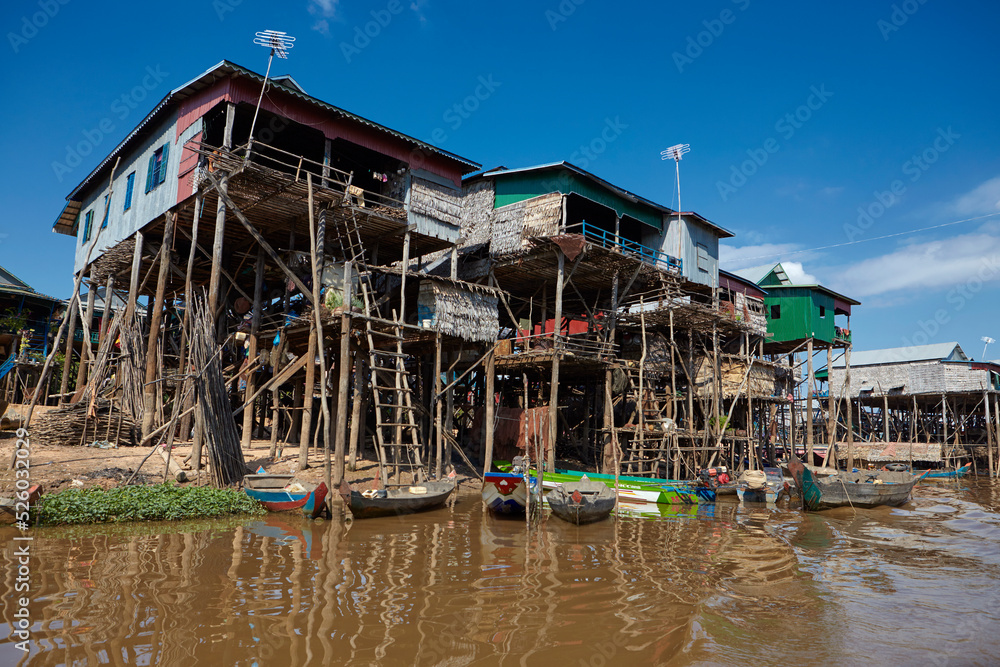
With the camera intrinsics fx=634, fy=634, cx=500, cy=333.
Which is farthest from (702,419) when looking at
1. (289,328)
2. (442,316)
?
(289,328)

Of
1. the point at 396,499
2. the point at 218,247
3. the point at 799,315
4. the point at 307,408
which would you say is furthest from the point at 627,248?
the point at 218,247

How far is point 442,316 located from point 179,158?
966 cm

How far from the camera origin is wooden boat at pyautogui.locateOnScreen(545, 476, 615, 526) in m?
15.1

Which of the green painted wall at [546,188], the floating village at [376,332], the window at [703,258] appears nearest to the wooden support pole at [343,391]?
the floating village at [376,332]

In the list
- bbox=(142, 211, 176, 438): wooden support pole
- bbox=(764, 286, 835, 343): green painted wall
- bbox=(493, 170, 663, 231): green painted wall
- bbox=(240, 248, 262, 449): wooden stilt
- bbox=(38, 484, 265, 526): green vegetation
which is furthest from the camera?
bbox=(764, 286, 835, 343): green painted wall

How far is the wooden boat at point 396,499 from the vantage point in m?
14.0

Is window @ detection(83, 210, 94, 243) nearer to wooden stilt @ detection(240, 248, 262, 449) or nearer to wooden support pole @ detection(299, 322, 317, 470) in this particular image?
wooden stilt @ detection(240, 248, 262, 449)

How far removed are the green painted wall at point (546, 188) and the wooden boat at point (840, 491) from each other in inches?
466

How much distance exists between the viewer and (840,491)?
800 inches

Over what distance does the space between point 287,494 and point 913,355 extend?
38.8 meters

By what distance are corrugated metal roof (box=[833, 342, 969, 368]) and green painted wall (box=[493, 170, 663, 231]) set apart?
23664 mm

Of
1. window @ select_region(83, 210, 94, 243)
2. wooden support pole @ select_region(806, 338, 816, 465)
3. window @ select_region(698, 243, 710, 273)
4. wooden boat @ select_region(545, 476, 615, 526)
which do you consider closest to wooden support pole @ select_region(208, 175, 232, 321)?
wooden boat @ select_region(545, 476, 615, 526)

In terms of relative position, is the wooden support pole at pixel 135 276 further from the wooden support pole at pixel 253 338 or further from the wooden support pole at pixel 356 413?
the wooden support pole at pixel 356 413

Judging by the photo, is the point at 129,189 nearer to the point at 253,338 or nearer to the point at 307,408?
the point at 253,338
